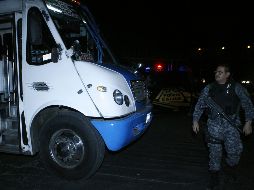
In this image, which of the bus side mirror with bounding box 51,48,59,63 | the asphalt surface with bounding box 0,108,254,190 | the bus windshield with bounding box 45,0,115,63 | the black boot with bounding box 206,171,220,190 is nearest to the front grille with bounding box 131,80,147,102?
the bus windshield with bounding box 45,0,115,63

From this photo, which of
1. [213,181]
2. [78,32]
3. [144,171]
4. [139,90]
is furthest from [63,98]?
[213,181]

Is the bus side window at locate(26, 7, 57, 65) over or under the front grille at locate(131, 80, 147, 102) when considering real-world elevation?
over

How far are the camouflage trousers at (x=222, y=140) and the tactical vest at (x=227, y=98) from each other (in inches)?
7.7

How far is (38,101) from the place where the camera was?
476 cm

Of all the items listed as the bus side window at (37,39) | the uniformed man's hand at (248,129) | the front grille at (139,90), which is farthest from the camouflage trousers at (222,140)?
the bus side window at (37,39)

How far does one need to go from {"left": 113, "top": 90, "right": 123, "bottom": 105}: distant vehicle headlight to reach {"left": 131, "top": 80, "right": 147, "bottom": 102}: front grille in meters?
0.50

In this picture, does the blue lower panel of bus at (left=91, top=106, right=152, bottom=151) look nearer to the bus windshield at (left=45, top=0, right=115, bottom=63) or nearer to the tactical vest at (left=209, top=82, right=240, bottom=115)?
the bus windshield at (left=45, top=0, right=115, bottom=63)

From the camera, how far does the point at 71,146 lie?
4.76 m

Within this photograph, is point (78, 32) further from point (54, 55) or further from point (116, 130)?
point (116, 130)

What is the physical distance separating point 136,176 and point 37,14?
296 cm

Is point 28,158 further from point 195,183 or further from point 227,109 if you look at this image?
point 227,109

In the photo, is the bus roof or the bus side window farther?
the bus roof

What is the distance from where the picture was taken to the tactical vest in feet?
15.2

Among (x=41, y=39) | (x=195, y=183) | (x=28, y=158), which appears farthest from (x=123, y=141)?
(x=28, y=158)
